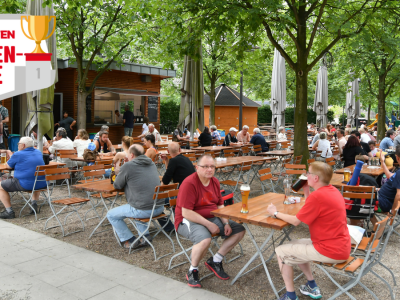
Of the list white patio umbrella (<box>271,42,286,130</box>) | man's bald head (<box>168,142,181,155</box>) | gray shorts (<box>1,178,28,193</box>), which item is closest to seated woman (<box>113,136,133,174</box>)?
man's bald head (<box>168,142,181,155</box>)

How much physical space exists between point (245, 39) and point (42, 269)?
8.27 meters

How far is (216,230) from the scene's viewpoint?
4281 millimetres

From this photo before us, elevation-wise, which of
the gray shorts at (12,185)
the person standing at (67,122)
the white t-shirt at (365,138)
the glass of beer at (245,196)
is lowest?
the gray shorts at (12,185)

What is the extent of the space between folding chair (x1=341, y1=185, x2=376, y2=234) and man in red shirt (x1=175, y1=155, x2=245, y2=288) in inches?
68.4

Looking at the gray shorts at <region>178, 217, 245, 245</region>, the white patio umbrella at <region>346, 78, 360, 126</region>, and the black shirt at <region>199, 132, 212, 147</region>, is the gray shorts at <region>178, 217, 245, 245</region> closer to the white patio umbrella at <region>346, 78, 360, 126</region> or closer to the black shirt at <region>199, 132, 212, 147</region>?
the black shirt at <region>199, 132, 212, 147</region>

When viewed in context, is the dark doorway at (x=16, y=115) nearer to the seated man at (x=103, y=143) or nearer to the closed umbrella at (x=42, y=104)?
the seated man at (x=103, y=143)

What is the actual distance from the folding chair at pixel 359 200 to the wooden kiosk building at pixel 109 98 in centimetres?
1233

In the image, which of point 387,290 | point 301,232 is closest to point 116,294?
point 387,290

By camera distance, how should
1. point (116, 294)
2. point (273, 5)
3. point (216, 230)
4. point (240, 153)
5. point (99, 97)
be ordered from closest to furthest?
1. point (116, 294)
2. point (216, 230)
3. point (273, 5)
4. point (240, 153)
5. point (99, 97)

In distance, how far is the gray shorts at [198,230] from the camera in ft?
13.6

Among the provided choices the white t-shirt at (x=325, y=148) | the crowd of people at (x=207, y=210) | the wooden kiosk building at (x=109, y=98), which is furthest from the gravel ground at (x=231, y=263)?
the wooden kiosk building at (x=109, y=98)

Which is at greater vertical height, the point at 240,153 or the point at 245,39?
the point at 245,39

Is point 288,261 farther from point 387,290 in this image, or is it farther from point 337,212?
point 387,290

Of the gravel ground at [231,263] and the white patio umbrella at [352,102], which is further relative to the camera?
the white patio umbrella at [352,102]
